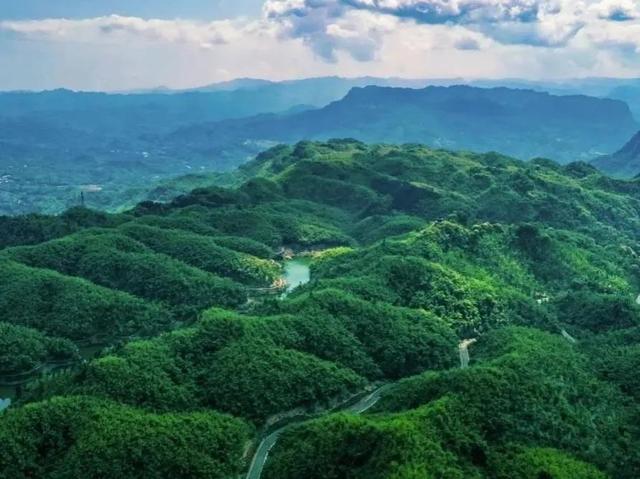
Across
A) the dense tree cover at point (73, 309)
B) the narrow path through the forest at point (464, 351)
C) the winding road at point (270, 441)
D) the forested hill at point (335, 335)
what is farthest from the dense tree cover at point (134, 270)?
the narrow path through the forest at point (464, 351)

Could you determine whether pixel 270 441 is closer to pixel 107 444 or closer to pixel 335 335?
pixel 107 444

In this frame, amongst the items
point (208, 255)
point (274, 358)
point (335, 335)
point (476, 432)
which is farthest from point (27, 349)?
point (476, 432)

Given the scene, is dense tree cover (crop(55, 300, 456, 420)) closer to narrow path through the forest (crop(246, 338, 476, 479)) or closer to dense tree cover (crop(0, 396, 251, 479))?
narrow path through the forest (crop(246, 338, 476, 479))

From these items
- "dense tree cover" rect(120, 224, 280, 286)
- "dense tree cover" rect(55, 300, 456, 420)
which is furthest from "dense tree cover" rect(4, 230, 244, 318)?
"dense tree cover" rect(55, 300, 456, 420)

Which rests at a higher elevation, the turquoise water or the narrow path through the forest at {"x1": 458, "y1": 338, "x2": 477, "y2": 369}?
the narrow path through the forest at {"x1": 458, "y1": 338, "x2": 477, "y2": 369}

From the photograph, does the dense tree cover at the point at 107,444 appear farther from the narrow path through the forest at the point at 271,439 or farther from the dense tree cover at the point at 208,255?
the dense tree cover at the point at 208,255

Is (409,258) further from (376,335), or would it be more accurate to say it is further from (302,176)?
(302,176)
